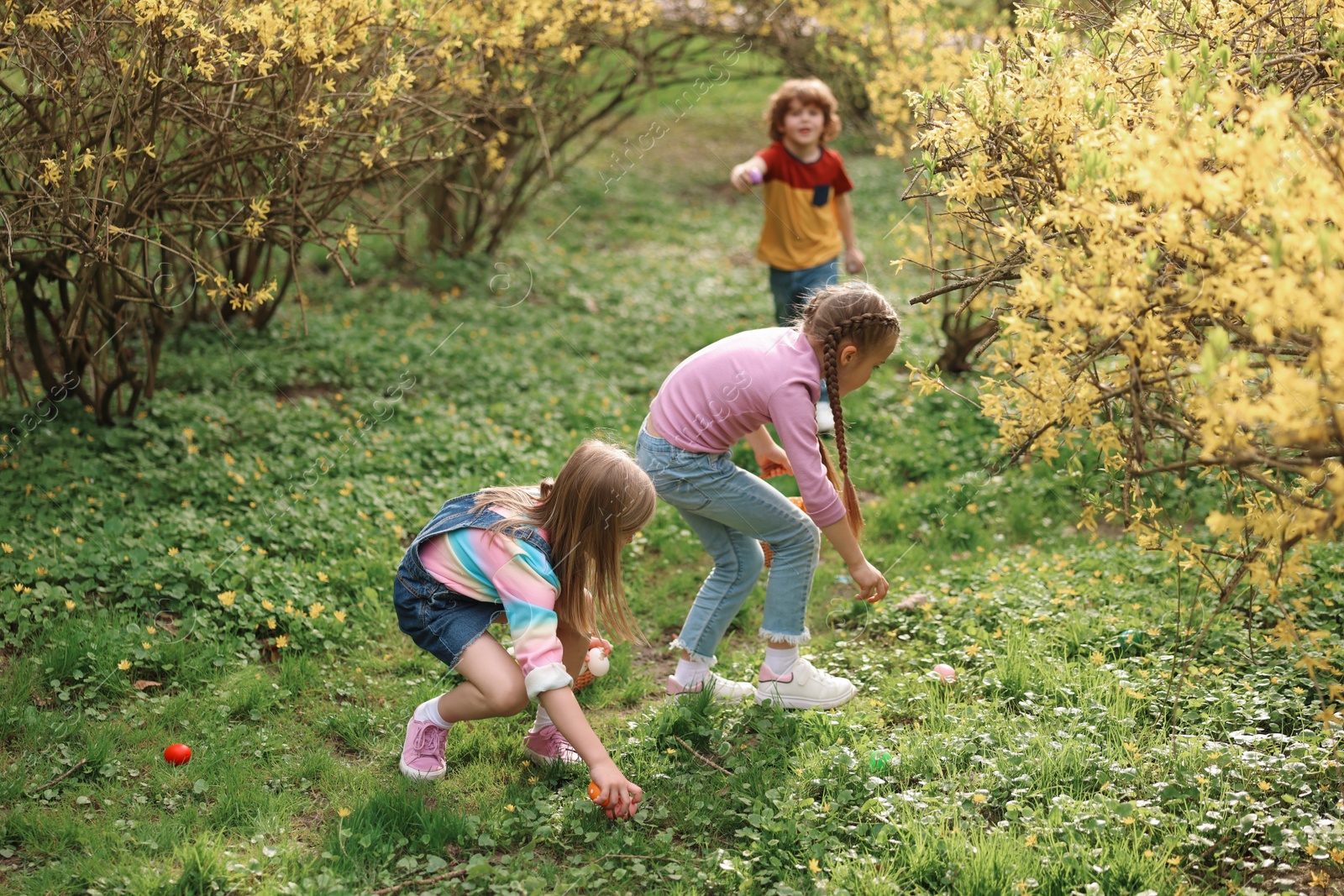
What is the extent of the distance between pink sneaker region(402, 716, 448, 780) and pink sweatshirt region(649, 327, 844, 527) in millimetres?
1014

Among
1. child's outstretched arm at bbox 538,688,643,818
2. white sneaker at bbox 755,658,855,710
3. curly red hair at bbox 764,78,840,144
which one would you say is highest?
curly red hair at bbox 764,78,840,144

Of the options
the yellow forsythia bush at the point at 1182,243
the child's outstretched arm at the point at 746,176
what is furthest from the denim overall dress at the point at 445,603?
the child's outstretched arm at the point at 746,176

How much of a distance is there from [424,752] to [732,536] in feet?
3.48

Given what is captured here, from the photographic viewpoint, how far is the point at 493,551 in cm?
268

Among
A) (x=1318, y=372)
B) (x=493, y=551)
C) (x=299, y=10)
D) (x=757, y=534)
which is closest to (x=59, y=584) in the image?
(x=493, y=551)

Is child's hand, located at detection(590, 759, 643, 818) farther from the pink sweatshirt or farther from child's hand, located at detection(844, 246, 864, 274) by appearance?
child's hand, located at detection(844, 246, 864, 274)

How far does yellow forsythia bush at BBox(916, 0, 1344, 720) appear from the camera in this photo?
178 centimetres

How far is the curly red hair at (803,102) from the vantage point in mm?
5270

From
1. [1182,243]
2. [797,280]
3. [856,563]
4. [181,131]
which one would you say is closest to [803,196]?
[797,280]

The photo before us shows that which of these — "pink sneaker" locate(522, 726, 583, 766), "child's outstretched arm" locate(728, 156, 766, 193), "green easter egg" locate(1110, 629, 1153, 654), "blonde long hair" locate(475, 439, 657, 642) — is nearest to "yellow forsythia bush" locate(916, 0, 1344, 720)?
"green easter egg" locate(1110, 629, 1153, 654)

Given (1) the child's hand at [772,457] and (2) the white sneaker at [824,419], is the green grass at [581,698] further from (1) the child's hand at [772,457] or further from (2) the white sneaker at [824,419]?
(1) the child's hand at [772,457]

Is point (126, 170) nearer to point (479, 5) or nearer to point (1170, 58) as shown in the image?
point (479, 5)

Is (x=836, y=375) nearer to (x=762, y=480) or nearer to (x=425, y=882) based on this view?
(x=762, y=480)

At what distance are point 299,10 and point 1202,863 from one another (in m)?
3.57
